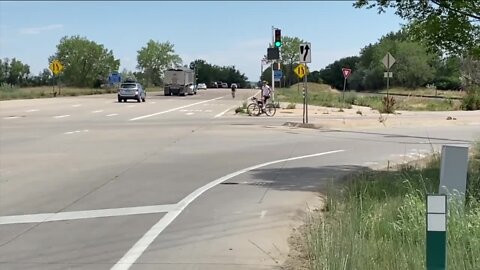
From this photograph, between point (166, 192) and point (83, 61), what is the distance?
113631 millimetres

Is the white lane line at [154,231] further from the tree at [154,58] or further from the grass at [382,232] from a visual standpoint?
the tree at [154,58]

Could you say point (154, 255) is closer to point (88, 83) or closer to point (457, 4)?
point (457, 4)

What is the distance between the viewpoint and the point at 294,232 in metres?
7.91

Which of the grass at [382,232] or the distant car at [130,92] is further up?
the grass at [382,232]

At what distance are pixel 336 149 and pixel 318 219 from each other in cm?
1005

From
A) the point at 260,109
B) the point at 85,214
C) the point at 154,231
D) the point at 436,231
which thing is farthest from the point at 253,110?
the point at 436,231

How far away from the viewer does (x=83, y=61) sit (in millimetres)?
119812

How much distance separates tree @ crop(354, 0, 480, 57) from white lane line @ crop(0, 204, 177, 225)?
5.45 meters

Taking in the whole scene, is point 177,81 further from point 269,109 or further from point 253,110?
point 269,109

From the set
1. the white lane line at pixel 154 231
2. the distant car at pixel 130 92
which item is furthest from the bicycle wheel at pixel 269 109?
the white lane line at pixel 154 231

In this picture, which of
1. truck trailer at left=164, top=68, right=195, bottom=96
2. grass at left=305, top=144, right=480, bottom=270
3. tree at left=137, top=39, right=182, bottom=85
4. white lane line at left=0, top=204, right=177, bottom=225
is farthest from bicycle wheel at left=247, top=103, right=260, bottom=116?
tree at left=137, top=39, right=182, bottom=85

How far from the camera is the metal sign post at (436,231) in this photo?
3.79 m

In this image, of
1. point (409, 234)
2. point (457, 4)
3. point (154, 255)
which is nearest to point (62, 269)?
point (154, 255)

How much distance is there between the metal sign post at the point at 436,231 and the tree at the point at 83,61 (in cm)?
11898
